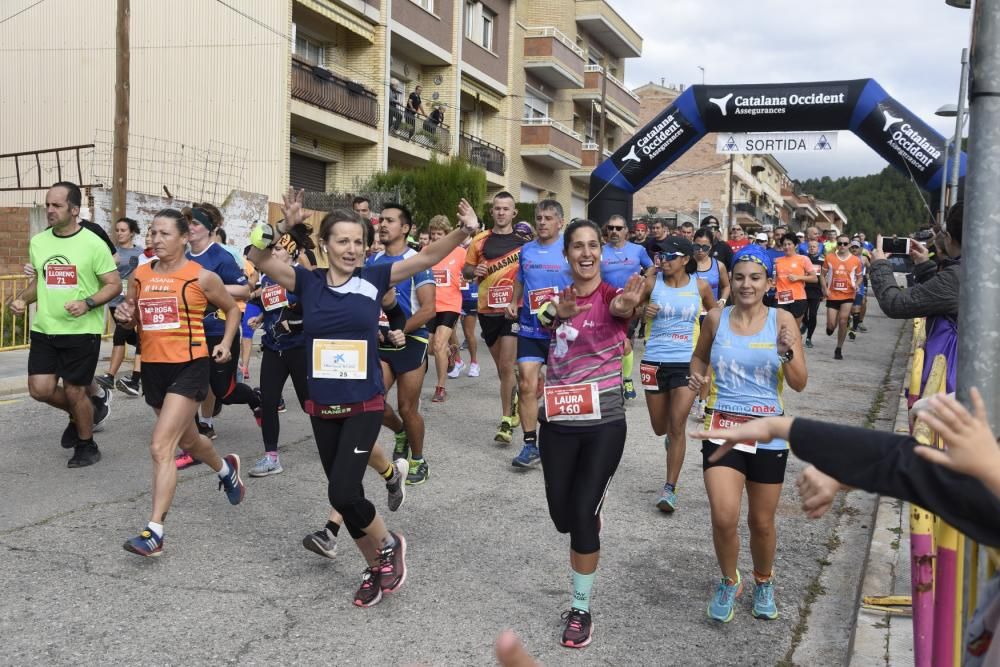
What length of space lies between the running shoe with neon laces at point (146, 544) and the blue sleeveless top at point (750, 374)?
9.63 feet

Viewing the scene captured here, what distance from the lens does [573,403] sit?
4352 millimetres

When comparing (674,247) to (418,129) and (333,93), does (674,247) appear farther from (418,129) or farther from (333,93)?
(418,129)

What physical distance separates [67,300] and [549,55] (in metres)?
30.4

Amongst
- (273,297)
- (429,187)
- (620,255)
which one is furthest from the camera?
(429,187)

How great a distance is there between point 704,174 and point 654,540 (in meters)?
58.7

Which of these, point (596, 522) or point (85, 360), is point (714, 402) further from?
point (85, 360)

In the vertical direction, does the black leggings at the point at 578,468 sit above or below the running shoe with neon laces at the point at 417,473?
above

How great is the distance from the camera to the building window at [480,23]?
31.8 m

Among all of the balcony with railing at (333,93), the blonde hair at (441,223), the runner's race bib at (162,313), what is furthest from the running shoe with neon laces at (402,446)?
the balcony with railing at (333,93)

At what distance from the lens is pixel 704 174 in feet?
203

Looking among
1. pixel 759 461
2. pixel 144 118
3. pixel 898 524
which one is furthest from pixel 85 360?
pixel 144 118

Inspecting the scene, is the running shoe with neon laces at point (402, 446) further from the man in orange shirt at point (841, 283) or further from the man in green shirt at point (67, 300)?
the man in orange shirt at point (841, 283)

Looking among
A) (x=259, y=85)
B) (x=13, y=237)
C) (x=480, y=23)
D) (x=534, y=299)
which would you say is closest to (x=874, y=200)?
(x=480, y=23)

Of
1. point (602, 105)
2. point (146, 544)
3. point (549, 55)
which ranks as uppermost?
point (549, 55)
